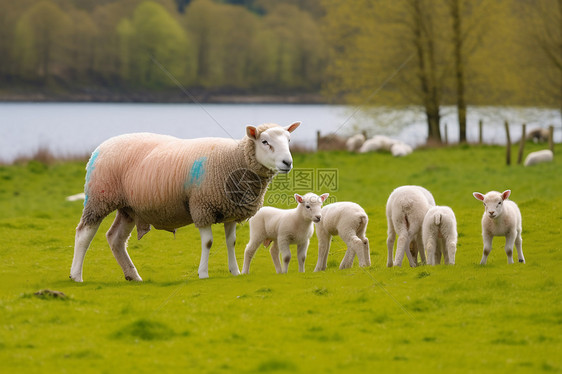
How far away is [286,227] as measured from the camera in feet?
40.1

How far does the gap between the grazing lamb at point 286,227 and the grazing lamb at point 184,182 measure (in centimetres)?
Result: 80

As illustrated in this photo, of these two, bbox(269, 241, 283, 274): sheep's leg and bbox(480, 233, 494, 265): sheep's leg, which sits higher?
bbox(480, 233, 494, 265): sheep's leg

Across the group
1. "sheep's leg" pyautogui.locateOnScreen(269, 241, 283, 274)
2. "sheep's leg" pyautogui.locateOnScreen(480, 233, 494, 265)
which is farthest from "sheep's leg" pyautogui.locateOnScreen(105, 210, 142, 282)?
"sheep's leg" pyautogui.locateOnScreen(480, 233, 494, 265)

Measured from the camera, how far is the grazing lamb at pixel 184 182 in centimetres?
1137

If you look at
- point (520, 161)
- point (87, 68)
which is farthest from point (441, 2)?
point (87, 68)

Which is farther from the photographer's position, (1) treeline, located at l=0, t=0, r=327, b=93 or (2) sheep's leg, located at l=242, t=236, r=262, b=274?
(1) treeline, located at l=0, t=0, r=327, b=93

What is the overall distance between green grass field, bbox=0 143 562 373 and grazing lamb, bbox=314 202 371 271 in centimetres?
65

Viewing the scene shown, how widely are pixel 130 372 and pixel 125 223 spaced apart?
565cm

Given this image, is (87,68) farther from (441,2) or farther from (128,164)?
(128,164)

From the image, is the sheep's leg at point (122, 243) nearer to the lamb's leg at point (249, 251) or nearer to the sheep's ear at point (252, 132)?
the lamb's leg at point (249, 251)

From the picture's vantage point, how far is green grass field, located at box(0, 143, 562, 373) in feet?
23.6

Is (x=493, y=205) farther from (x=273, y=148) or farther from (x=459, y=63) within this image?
(x=459, y=63)

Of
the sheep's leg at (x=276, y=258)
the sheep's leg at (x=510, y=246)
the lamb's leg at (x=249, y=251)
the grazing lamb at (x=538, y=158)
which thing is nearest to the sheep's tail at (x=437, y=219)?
the sheep's leg at (x=510, y=246)

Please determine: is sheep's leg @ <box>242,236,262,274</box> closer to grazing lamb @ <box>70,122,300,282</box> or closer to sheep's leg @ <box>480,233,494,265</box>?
grazing lamb @ <box>70,122,300,282</box>
